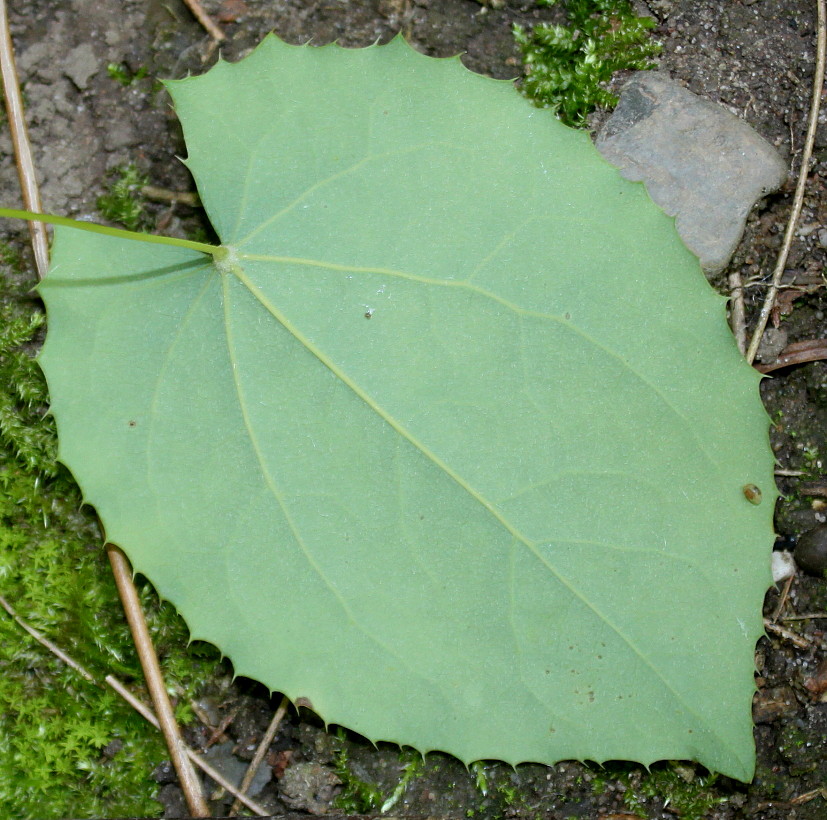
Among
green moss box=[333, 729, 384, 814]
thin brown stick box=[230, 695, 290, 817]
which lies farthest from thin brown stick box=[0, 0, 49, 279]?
green moss box=[333, 729, 384, 814]

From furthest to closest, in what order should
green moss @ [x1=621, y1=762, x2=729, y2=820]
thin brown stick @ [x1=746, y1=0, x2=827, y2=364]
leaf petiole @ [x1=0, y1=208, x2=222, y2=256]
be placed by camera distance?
thin brown stick @ [x1=746, y1=0, x2=827, y2=364] < green moss @ [x1=621, y1=762, x2=729, y2=820] < leaf petiole @ [x1=0, y1=208, x2=222, y2=256]

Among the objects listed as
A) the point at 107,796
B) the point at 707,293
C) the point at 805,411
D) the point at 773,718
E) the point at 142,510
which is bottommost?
→ the point at 107,796

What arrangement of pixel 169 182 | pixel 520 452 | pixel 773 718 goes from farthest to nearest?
pixel 169 182 → pixel 773 718 → pixel 520 452

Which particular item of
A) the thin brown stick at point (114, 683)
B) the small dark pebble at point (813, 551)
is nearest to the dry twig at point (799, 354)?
the small dark pebble at point (813, 551)

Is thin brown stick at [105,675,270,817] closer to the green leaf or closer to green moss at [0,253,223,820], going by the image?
green moss at [0,253,223,820]

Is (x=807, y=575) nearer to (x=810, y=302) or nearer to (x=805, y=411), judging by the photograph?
(x=805, y=411)

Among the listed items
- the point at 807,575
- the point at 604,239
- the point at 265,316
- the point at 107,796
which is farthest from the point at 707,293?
the point at 107,796

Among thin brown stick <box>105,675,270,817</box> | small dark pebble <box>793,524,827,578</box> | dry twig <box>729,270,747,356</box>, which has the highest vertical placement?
dry twig <box>729,270,747,356</box>
